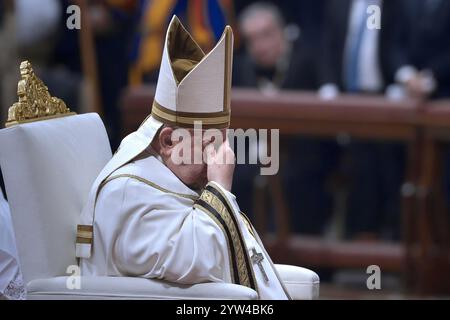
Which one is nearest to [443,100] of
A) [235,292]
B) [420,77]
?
[420,77]

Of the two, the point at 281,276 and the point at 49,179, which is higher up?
the point at 49,179

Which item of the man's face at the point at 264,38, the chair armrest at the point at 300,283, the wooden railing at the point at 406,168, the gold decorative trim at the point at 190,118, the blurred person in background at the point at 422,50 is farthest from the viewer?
Result: the man's face at the point at 264,38

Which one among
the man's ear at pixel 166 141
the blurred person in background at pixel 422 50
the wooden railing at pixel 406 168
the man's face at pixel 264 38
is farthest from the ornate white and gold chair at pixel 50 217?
the man's face at pixel 264 38

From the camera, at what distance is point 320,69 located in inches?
341

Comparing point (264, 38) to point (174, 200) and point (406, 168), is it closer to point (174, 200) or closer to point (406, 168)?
point (406, 168)

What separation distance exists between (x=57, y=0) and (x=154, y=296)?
4477 mm

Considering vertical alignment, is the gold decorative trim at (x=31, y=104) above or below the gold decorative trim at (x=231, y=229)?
above

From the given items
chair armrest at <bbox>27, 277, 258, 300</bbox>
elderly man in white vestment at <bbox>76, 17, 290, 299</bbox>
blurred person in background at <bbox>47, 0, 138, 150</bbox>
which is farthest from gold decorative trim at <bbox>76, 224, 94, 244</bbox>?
blurred person in background at <bbox>47, 0, 138, 150</bbox>

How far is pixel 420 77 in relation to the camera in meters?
8.20

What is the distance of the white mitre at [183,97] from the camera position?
4.58 metres

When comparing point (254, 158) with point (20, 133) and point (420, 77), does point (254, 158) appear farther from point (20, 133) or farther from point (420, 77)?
point (20, 133)

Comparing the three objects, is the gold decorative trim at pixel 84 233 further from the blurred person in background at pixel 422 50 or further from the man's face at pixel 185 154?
the blurred person in background at pixel 422 50

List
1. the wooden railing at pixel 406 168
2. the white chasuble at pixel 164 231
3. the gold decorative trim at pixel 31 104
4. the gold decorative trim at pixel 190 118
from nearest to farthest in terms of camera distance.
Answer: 1. the white chasuble at pixel 164 231
2. the gold decorative trim at pixel 190 118
3. the gold decorative trim at pixel 31 104
4. the wooden railing at pixel 406 168

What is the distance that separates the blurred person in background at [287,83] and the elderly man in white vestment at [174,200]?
3500 mm
